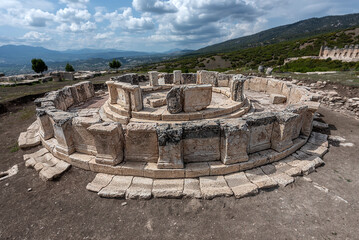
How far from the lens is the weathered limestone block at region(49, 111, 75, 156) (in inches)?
242

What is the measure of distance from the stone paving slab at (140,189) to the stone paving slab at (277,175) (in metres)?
3.77

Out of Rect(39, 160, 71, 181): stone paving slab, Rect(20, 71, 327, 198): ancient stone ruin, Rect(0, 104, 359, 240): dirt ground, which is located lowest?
Rect(0, 104, 359, 240): dirt ground

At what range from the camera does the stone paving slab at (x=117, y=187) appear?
4.96 metres

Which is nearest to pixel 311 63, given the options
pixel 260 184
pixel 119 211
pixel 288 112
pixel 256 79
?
pixel 256 79

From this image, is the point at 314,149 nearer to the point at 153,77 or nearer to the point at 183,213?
the point at 183,213

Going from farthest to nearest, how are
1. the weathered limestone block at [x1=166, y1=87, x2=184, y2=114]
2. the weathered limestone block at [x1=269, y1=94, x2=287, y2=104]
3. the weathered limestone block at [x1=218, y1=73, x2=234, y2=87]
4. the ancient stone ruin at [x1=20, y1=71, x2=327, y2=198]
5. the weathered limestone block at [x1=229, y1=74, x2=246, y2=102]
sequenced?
the weathered limestone block at [x1=218, y1=73, x2=234, y2=87]
the weathered limestone block at [x1=269, y1=94, x2=287, y2=104]
the weathered limestone block at [x1=229, y1=74, x2=246, y2=102]
the weathered limestone block at [x1=166, y1=87, x2=184, y2=114]
the ancient stone ruin at [x1=20, y1=71, x2=327, y2=198]

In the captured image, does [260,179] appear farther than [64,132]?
No

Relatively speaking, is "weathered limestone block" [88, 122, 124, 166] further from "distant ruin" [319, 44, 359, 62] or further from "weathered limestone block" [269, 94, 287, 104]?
"distant ruin" [319, 44, 359, 62]

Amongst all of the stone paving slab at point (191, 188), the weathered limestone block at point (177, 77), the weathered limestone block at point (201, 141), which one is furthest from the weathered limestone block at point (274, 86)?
the stone paving slab at point (191, 188)

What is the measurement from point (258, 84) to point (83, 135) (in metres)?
13.5

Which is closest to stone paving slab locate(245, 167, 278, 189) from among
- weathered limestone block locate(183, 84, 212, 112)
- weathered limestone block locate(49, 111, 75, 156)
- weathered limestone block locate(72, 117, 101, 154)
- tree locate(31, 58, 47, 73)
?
weathered limestone block locate(183, 84, 212, 112)

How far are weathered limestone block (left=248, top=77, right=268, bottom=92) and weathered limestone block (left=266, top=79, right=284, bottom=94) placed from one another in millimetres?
436

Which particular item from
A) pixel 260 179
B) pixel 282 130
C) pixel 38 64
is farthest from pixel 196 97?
pixel 38 64

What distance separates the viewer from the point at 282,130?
19.7ft
